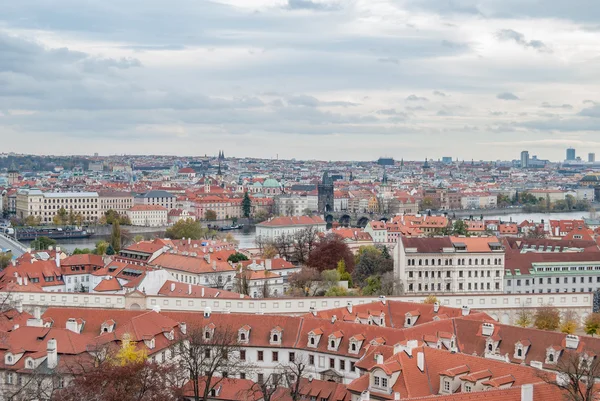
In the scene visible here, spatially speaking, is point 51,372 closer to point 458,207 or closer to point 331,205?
point 331,205

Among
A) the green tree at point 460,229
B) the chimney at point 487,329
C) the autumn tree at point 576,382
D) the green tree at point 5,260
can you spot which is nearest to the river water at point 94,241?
the green tree at point 460,229

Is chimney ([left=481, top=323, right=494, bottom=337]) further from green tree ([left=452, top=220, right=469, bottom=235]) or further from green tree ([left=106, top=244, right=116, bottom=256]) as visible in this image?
green tree ([left=452, top=220, right=469, bottom=235])

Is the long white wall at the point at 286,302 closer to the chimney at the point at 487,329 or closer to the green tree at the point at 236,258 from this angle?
the chimney at the point at 487,329

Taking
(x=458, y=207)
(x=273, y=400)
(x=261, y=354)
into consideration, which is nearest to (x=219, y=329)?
(x=261, y=354)

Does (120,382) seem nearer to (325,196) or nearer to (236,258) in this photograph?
(236,258)

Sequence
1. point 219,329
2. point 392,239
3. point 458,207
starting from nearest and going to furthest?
point 219,329
point 392,239
point 458,207

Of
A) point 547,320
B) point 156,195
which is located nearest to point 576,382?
point 547,320

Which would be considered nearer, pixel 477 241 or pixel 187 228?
pixel 477 241
